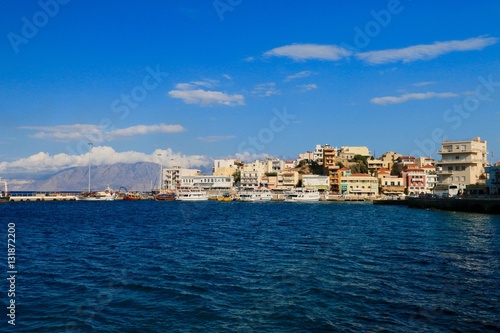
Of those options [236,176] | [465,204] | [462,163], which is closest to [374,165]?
[236,176]

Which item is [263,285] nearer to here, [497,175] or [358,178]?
[497,175]

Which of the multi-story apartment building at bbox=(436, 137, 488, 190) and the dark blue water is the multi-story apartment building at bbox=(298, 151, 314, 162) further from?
the dark blue water

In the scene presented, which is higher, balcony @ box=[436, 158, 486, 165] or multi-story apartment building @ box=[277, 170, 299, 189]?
balcony @ box=[436, 158, 486, 165]

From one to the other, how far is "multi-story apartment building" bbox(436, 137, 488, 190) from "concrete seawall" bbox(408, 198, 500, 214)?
4.83 meters

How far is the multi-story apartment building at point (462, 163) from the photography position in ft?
228

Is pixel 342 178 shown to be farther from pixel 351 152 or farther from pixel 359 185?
pixel 351 152

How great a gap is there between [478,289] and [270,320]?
885cm

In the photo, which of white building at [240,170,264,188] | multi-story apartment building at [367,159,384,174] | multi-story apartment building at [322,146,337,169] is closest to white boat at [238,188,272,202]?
white building at [240,170,264,188]

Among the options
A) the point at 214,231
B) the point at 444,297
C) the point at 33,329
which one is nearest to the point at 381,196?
the point at 214,231

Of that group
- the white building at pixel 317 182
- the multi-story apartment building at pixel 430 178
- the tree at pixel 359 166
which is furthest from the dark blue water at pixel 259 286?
the tree at pixel 359 166

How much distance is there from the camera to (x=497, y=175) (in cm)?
6569

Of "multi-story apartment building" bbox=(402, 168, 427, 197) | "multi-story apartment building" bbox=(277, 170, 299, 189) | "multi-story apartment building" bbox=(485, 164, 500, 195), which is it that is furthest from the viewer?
"multi-story apartment building" bbox=(277, 170, 299, 189)

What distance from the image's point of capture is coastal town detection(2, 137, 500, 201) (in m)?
70.6

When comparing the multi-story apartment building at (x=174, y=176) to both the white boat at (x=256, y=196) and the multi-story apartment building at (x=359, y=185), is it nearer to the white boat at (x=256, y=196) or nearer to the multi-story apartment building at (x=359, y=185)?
the white boat at (x=256, y=196)
